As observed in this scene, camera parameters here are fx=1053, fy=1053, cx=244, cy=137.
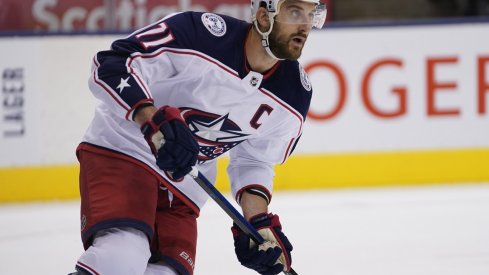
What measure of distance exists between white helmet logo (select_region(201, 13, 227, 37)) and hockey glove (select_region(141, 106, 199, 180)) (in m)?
0.40

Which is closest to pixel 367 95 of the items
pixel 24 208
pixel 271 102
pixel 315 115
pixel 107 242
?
pixel 315 115

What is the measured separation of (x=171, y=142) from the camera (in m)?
2.28

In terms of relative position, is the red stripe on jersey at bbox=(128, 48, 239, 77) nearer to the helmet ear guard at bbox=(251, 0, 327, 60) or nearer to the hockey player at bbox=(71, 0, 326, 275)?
the hockey player at bbox=(71, 0, 326, 275)

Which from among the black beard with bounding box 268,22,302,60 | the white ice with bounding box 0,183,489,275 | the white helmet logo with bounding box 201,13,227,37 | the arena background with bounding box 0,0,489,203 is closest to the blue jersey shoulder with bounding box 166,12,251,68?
the white helmet logo with bounding box 201,13,227,37

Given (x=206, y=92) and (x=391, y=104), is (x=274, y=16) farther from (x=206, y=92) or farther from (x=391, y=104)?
(x=391, y=104)

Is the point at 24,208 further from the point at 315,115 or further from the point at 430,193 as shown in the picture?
the point at 430,193

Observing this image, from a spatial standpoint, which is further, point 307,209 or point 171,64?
point 307,209

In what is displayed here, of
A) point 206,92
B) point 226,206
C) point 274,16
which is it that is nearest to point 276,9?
point 274,16

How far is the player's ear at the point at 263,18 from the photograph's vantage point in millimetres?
2658

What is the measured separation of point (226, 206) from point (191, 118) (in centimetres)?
26

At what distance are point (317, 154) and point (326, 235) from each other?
1.22 m

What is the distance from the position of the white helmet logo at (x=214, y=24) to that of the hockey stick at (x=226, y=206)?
1.23 feet

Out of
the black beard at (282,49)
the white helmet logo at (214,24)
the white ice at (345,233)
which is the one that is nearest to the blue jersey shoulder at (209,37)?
the white helmet logo at (214,24)

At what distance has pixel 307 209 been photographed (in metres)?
4.87
